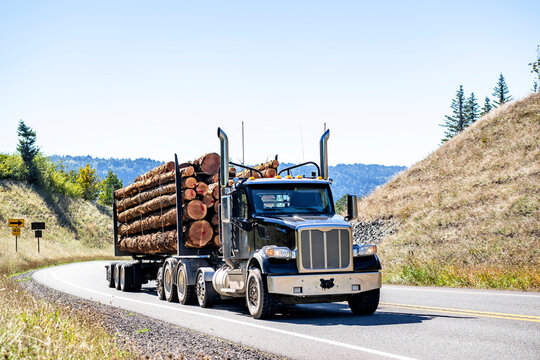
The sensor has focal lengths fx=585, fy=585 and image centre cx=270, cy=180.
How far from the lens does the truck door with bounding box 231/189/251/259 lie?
39.6ft

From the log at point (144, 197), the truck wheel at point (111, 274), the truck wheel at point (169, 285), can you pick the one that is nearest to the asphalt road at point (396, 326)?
the truck wheel at point (169, 285)

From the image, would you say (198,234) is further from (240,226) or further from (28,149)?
(28,149)

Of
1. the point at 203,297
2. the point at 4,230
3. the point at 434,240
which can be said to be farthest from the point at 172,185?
the point at 4,230

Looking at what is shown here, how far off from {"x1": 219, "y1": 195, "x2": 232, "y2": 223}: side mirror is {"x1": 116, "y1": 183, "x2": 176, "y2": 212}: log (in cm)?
432

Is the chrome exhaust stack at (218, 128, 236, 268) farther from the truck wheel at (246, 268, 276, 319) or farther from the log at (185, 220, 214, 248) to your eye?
the log at (185, 220, 214, 248)

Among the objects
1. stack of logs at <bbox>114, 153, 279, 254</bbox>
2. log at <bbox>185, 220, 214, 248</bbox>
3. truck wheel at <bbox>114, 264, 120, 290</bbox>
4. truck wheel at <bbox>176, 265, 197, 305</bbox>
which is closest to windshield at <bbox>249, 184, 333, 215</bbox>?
stack of logs at <bbox>114, 153, 279, 254</bbox>

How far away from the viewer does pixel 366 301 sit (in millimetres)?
11148

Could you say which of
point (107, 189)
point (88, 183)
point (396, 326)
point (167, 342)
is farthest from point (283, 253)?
point (107, 189)

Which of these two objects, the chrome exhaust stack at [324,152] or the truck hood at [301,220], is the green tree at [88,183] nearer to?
the chrome exhaust stack at [324,152]

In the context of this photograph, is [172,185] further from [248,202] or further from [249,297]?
[249,297]

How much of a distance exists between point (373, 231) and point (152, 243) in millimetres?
24897

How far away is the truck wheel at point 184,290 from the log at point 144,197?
106 inches

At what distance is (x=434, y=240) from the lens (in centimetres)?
3488

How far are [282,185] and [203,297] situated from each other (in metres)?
3.77
